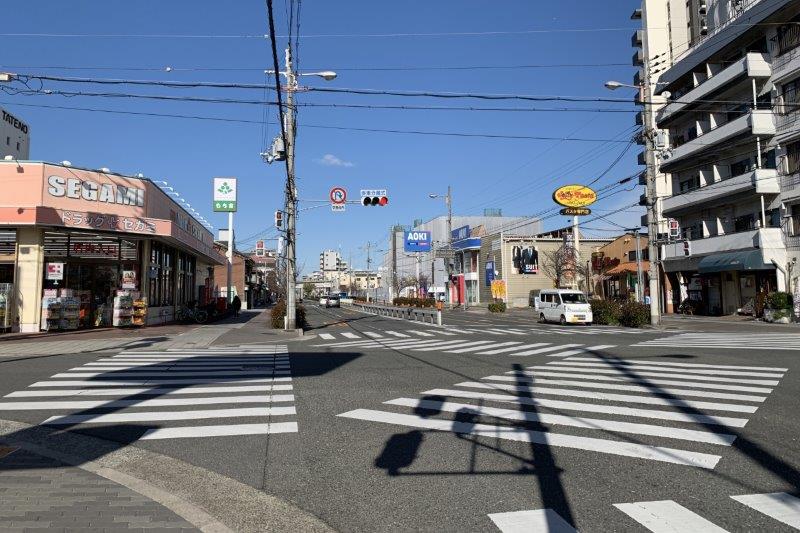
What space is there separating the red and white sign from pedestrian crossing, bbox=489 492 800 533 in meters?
22.0

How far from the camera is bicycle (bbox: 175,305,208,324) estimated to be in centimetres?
3028

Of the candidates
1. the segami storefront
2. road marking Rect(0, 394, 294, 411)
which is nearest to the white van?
the segami storefront

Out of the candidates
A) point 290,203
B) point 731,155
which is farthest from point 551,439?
point 731,155

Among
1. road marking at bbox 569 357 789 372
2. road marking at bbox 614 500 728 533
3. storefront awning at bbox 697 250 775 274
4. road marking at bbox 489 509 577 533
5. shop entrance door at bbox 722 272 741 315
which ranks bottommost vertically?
road marking at bbox 614 500 728 533

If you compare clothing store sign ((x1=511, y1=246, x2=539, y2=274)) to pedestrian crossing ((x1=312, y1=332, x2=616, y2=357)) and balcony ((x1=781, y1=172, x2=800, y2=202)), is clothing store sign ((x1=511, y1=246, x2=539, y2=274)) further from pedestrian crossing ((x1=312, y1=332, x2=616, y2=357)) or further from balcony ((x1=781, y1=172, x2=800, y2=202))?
pedestrian crossing ((x1=312, y1=332, x2=616, y2=357))

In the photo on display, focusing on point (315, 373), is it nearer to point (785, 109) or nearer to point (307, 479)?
point (307, 479)

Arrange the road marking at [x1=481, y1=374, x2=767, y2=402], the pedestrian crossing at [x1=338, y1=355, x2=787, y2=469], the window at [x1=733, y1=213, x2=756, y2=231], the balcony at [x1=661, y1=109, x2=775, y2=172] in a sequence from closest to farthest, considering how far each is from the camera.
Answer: the pedestrian crossing at [x1=338, y1=355, x2=787, y2=469]
the road marking at [x1=481, y1=374, x2=767, y2=402]
the balcony at [x1=661, y1=109, x2=775, y2=172]
the window at [x1=733, y1=213, x2=756, y2=231]

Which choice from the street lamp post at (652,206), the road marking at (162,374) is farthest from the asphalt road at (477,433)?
the street lamp post at (652,206)

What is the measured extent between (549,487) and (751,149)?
3745 cm

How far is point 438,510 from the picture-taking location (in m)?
4.32

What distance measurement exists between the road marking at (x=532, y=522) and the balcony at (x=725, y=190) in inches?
1374

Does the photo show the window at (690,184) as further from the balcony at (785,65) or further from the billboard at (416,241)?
the billboard at (416,241)

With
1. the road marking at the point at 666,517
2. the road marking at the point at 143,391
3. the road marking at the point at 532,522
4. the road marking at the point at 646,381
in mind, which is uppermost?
the road marking at the point at 143,391

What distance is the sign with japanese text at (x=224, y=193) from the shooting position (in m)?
41.5
